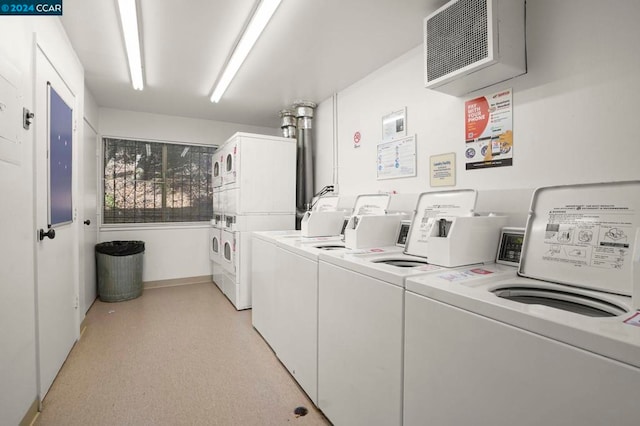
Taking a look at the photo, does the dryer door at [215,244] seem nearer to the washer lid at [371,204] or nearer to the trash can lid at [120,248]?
the trash can lid at [120,248]

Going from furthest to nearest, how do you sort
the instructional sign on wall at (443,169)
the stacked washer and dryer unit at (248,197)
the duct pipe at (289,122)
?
1. the duct pipe at (289,122)
2. the stacked washer and dryer unit at (248,197)
3. the instructional sign on wall at (443,169)

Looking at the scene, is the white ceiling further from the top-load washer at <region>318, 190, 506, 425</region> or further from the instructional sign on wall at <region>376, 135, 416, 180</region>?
the top-load washer at <region>318, 190, 506, 425</region>

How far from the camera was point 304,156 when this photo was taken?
13.0 ft

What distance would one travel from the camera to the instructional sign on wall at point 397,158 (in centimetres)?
255

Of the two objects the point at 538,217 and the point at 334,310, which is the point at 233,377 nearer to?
the point at 334,310

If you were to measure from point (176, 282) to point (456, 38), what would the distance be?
15.2 ft

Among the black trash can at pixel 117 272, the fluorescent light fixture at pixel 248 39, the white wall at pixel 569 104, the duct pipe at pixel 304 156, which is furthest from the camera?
the duct pipe at pixel 304 156

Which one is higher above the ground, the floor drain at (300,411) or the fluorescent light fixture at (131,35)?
the fluorescent light fixture at (131,35)

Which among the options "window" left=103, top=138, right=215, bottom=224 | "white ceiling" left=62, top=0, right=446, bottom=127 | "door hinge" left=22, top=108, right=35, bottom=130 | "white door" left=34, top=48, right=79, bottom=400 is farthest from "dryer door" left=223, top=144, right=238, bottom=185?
"door hinge" left=22, top=108, right=35, bottom=130

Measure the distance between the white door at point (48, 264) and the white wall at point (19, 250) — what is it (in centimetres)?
7

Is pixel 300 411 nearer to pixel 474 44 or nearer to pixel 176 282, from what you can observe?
pixel 474 44

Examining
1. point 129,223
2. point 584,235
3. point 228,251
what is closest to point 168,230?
point 129,223

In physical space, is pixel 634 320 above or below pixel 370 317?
above

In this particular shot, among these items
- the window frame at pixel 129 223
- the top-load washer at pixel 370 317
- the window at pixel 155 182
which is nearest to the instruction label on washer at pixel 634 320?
the top-load washer at pixel 370 317
